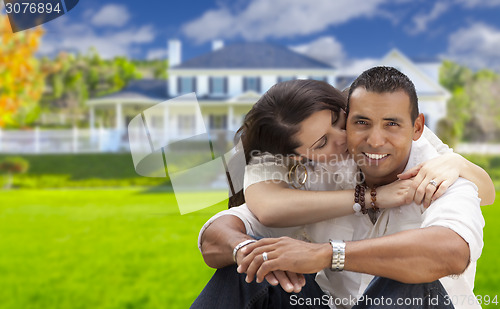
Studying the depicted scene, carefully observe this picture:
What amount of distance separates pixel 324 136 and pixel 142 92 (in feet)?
60.5

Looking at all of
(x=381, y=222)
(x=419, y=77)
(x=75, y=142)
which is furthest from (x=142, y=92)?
(x=381, y=222)

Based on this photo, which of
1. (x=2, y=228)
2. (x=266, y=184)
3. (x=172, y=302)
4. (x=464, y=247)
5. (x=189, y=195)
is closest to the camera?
(x=464, y=247)

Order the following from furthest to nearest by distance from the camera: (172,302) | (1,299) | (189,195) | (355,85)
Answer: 1. (1,299)
2. (172,302)
3. (189,195)
4. (355,85)

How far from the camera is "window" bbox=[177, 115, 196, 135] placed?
1694 cm

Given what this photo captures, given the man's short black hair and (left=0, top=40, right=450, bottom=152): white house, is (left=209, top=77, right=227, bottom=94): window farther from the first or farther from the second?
the man's short black hair

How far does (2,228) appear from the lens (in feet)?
25.0

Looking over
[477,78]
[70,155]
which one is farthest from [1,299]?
[477,78]

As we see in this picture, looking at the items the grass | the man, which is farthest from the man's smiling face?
the grass

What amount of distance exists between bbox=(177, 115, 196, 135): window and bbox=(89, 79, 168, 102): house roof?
1391 millimetres

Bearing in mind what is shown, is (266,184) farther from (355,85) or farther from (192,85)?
(192,85)

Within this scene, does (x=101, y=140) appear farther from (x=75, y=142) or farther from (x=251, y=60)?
(x=251, y=60)

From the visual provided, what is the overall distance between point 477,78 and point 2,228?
66.6 ft

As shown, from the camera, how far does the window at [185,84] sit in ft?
58.3

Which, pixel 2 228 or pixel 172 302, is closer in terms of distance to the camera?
Answer: pixel 172 302
